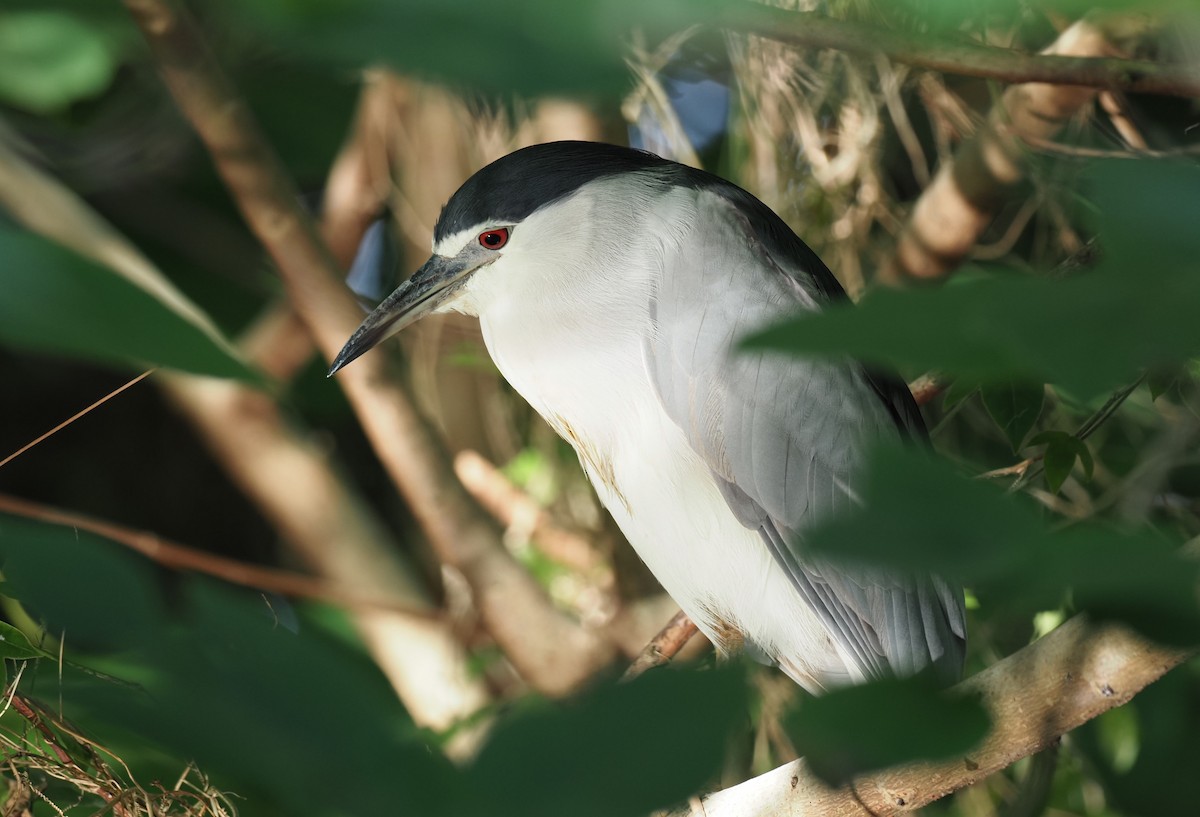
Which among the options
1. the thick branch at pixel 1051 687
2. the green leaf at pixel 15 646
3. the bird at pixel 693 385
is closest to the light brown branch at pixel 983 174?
the bird at pixel 693 385

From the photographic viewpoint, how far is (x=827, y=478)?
1.38 m

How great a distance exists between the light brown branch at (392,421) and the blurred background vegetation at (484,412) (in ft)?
0.07

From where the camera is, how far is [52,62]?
6.12 ft

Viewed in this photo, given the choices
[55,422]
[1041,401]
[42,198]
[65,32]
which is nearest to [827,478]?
[1041,401]

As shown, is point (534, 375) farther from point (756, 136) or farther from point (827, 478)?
point (756, 136)

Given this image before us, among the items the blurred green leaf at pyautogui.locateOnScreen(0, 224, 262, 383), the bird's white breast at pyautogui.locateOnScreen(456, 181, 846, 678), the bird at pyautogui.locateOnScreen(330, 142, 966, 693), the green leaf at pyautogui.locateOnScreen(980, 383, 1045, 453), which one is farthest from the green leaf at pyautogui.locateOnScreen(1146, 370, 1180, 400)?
the blurred green leaf at pyautogui.locateOnScreen(0, 224, 262, 383)

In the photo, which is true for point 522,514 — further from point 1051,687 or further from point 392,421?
point 1051,687

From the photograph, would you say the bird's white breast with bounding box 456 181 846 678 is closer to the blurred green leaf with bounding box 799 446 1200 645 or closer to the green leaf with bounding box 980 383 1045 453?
the green leaf with bounding box 980 383 1045 453

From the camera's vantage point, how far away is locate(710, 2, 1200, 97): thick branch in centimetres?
87

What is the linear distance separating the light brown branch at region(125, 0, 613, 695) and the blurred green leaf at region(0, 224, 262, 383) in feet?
4.39

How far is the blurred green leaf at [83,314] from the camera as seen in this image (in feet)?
1.25

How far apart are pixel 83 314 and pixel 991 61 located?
38.7 inches

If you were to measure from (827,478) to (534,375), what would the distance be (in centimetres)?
38

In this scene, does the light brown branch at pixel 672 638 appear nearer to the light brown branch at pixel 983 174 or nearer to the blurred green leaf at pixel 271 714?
the light brown branch at pixel 983 174
